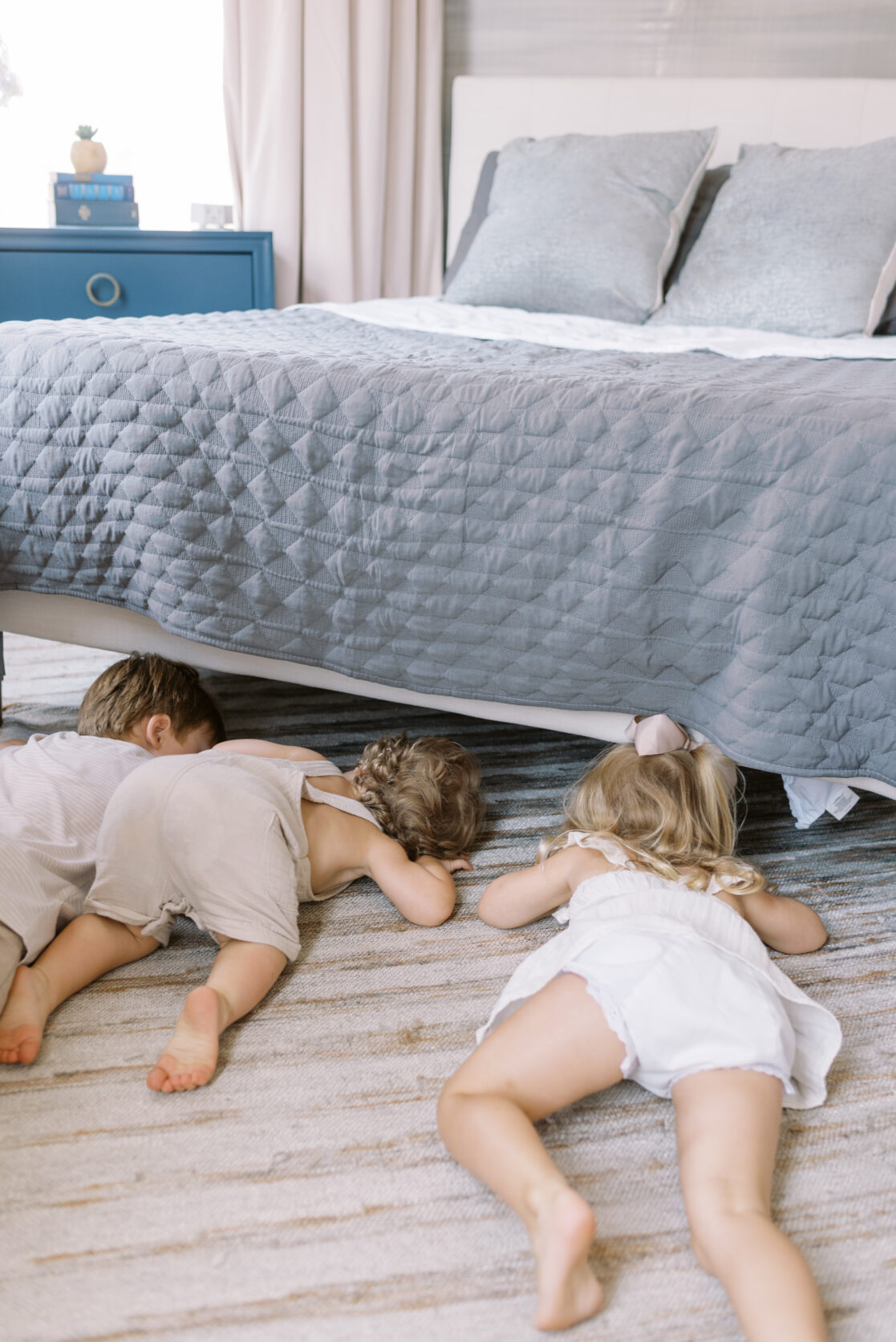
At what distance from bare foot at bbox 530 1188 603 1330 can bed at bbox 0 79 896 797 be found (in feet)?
1.99

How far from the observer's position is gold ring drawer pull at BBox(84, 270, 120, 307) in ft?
8.24

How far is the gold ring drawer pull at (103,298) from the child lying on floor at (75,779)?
1451mm

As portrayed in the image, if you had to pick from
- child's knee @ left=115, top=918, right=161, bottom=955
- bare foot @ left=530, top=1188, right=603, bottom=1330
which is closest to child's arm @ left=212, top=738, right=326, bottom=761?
child's knee @ left=115, top=918, right=161, bottom=955

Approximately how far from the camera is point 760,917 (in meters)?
1.15

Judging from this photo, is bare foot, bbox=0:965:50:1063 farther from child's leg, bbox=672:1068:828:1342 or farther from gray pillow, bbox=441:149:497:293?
gray pillow, bbox=441:149:497:293

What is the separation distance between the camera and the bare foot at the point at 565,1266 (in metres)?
0.72

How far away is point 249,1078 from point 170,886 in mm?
236

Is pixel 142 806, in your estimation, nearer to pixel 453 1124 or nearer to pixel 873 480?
pixel 453 1124

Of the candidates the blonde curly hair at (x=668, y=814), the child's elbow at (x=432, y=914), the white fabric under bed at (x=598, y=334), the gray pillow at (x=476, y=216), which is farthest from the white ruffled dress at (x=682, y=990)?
the gray pillow at (x=476, y=216)

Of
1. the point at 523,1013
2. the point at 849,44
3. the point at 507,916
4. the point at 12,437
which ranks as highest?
the point at 849,44

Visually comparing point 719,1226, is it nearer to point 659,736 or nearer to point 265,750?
point 659,736

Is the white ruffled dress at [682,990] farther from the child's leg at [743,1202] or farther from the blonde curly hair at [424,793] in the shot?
the blonde curly hair at [424,793]

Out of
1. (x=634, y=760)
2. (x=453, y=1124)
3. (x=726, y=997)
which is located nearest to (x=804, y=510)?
(x=634, y=760)

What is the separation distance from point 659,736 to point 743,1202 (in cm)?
59
